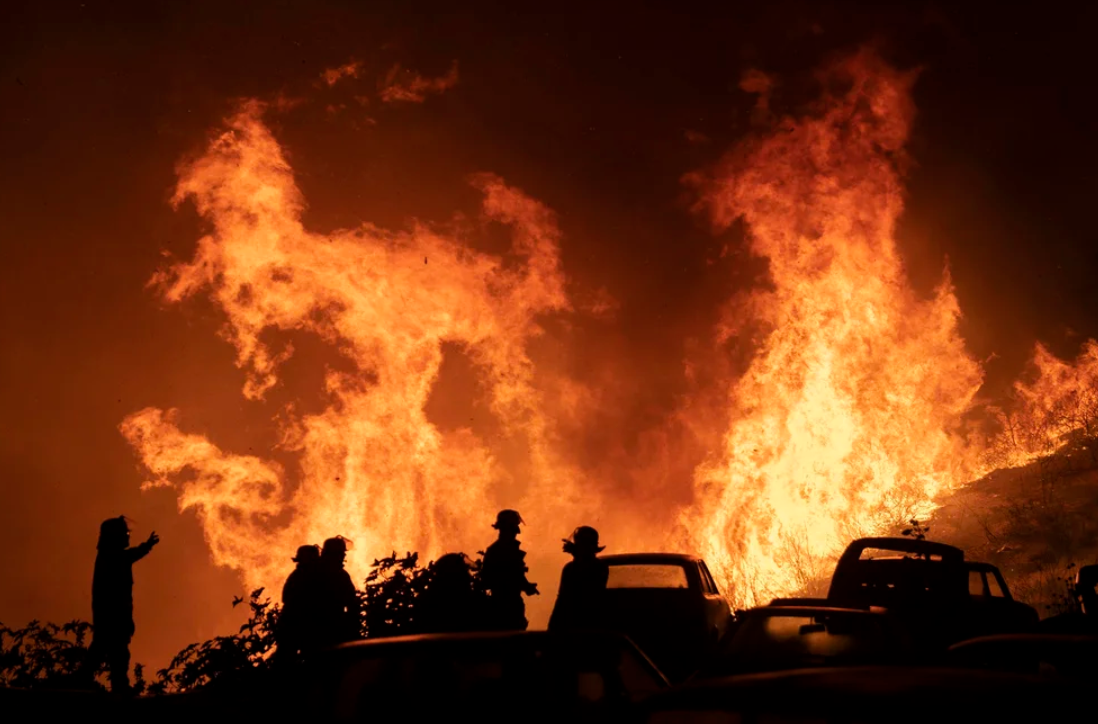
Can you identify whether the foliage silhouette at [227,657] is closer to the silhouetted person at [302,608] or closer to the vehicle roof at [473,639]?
the silhouetted person at [302,608]

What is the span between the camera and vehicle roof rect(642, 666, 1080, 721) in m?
2.48

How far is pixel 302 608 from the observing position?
9.11 m

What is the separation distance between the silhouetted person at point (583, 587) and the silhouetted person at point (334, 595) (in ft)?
7.06

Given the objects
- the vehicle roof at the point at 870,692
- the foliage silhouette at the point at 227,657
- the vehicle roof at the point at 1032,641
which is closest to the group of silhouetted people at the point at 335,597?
the foliage silhouette at the point at 227,657

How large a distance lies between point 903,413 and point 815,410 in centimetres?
465

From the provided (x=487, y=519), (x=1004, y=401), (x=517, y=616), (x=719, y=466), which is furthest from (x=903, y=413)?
(x=517, y=616)

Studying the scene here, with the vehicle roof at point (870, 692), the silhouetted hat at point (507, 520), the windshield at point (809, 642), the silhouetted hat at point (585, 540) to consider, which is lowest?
the vehicle roof at point (870, 692)

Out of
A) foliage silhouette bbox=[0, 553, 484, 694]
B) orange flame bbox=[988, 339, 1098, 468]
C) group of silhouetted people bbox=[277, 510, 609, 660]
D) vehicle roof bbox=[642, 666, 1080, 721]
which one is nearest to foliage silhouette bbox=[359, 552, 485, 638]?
foliage silhouette bbox=[0, 553, 484, 694]

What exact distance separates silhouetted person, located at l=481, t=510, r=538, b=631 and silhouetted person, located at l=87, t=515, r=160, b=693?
3.55 meters

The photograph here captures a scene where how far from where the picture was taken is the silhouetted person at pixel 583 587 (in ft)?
30.8

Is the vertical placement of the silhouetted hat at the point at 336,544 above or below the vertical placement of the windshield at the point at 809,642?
above

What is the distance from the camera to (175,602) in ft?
261

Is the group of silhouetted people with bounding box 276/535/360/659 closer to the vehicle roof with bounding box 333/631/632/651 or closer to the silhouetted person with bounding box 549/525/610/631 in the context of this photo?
the silhouetted person with bounding box 549/525/610/631

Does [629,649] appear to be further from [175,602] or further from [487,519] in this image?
[175,602]
